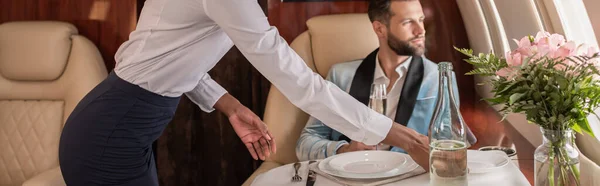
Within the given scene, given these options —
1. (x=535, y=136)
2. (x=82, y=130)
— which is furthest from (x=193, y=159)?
(x=535, y=136)

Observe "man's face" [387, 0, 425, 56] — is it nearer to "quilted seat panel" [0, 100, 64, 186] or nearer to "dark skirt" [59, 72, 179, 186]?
"dark skirt" [59, 72, 179, 186]

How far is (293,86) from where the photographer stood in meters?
1.38

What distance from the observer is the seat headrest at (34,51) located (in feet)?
8.41

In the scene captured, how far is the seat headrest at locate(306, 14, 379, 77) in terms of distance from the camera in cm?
236

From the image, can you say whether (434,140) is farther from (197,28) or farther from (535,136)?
(535,136)

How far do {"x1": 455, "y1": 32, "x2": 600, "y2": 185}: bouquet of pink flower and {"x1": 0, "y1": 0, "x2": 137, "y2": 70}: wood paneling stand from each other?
204 cm

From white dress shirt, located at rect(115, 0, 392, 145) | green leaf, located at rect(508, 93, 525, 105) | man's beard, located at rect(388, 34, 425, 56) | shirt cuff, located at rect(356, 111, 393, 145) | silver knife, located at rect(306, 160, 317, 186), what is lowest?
silver knife, located at rect(306, 160, 317, 186)

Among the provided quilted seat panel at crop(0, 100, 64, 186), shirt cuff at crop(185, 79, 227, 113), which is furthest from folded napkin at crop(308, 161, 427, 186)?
quilted seat panel at crop(0, 100, 64, 186)

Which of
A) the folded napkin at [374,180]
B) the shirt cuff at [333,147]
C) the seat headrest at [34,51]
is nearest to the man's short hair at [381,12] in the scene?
the shirt cuff at [333,147]

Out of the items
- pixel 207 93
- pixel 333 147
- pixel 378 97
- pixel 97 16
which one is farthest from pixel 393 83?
pixel 97 16

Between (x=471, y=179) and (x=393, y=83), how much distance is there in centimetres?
95

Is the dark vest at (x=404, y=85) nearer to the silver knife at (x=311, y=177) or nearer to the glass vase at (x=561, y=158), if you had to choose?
the silver knife at (x=311, y=177)

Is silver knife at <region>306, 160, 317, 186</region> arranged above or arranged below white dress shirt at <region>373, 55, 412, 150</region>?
above

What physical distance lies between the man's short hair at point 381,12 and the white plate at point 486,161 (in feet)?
2.98
